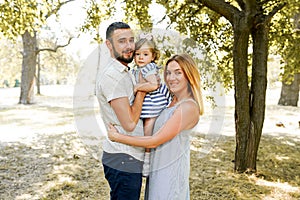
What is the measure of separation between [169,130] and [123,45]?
0.52 m

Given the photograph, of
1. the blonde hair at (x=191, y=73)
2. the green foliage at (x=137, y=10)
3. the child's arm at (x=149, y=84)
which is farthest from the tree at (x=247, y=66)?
the child's arm at (x=149, y=84)

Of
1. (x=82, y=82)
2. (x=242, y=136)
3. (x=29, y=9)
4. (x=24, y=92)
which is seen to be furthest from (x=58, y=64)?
(x=82, y=82)

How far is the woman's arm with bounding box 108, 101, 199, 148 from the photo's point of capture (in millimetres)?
1660

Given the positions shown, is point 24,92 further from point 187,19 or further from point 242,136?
point 242,136

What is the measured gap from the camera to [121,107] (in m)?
1.63

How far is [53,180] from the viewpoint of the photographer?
4926 millimetres

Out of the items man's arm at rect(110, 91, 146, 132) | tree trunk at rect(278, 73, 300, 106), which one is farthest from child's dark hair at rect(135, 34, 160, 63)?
tree trunk at rect(278, 73, 300, 106)

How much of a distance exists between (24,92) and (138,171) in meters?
18.0

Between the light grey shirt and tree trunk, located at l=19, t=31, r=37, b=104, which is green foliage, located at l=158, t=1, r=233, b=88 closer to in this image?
the light grey shirt

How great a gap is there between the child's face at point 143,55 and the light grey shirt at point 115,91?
83 millimetres

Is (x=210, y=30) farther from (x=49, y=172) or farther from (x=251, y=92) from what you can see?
(x=49, y=172)

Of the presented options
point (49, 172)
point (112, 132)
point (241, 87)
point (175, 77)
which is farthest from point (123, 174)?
point (49, 172)

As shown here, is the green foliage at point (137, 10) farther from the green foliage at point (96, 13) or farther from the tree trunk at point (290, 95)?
the tree trunk at point (290, 95)

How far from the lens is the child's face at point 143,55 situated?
65.1 inches
